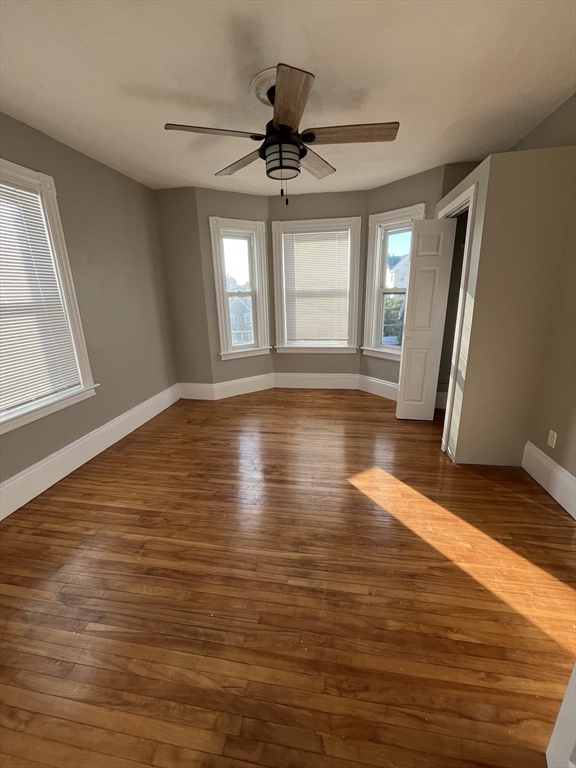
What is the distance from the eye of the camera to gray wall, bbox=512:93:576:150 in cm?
217

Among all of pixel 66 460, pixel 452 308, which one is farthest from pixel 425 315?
pixel 66 460

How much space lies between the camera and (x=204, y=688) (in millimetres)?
1257

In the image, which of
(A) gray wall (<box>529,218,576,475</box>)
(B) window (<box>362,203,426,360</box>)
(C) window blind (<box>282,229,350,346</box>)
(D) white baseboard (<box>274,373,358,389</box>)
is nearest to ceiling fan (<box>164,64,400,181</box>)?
(A) gray wall (<box>529,218,576,475</box>)

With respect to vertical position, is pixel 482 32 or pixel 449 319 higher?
pixel 482 32

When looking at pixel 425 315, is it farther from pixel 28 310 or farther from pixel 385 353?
pixel 28 310

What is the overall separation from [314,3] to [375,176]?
2.45 m

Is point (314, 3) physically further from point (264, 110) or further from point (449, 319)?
point (449, 319)

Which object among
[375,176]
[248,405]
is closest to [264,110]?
[375,176]

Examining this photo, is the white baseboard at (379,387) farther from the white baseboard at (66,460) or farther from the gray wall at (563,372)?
the white baseboard at (66,460)

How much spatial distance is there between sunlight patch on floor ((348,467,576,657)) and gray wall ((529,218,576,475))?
2.85ft

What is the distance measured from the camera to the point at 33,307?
2.49 meters

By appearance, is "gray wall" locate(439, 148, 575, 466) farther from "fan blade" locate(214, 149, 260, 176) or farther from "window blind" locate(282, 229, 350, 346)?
"window blind" locate(282, 229, 350, 346)

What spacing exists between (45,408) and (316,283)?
3.51 metres

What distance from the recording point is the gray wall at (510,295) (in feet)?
7.09
